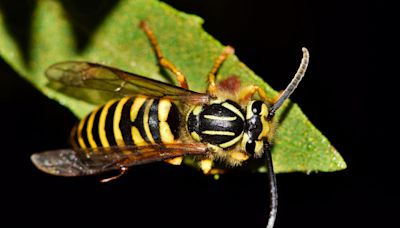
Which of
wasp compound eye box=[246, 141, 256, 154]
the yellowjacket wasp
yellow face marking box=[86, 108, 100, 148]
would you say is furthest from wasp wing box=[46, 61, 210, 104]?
wasp compound eye box=[246, 141, 256, 154]

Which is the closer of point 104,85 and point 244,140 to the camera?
point 244,140

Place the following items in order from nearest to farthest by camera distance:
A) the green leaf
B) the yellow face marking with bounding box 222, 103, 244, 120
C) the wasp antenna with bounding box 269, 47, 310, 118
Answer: the green leaf → the wasp antenna with bounding box 269, 47, 310, 118 → the yellow face marking with bounding box 222, 103, 244, 120

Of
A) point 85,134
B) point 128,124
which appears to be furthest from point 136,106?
point 85,134

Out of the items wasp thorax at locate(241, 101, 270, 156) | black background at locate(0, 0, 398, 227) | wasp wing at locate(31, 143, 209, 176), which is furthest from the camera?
black background at locate(0, 0, 398, 227)

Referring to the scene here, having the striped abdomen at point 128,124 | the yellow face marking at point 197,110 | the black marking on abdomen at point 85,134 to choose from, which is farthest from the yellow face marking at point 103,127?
the yellow face marking at point 197,110

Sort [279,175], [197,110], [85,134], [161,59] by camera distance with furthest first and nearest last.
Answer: [279,175] → [197,110] → [85,134] → [161,59]

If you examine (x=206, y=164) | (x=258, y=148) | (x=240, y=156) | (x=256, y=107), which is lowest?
(x=206, y=164)

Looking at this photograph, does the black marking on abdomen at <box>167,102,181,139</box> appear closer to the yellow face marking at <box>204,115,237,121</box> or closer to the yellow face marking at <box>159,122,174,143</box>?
the yellow face marking at <box>159,122,174,143</box>

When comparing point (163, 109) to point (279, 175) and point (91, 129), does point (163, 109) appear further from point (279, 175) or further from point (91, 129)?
point (279, 175)

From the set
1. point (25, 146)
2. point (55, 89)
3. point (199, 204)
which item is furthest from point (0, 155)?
point (199, 204)
